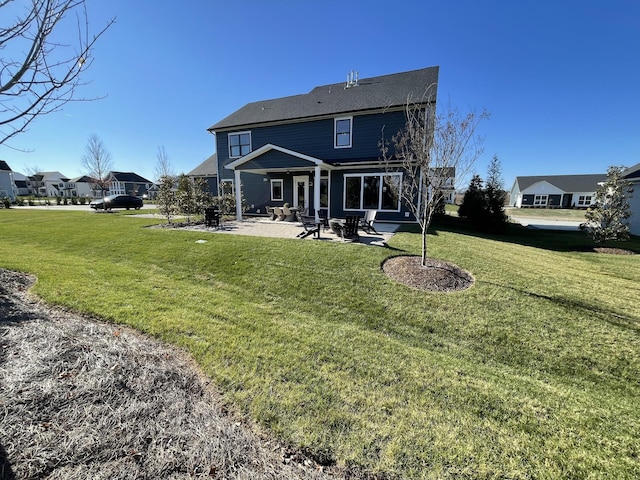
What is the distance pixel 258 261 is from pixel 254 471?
5.52 meters

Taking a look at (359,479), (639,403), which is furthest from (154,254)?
(639,403)

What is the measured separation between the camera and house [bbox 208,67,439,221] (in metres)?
14.2

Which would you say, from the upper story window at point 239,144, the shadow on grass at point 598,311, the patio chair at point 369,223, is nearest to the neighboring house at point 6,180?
the upper story window at point 239,144

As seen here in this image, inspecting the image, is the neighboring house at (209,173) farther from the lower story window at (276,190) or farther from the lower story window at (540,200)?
the lower story window at (540,200)

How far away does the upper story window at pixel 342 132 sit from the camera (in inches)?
603

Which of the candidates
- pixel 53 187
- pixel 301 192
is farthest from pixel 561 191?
pixel 53 187

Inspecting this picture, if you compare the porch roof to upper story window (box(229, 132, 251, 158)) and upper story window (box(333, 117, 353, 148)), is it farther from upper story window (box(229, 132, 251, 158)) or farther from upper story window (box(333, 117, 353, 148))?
upper story window (box(229, 132, 251, 158))

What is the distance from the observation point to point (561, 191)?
47406 millimetres

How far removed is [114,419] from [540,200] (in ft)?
208

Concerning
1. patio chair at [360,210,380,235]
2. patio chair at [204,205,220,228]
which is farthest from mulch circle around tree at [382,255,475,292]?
patio chair at [204,205,220,228]

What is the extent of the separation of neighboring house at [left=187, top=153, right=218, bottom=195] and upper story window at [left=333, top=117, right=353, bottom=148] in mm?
10692

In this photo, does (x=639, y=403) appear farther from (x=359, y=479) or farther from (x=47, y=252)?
(x=47, y=252)

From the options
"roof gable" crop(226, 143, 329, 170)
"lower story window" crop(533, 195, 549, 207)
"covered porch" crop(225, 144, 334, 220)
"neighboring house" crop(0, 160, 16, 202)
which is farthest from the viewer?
"lower story window" crop(533, 195, 549, 207)

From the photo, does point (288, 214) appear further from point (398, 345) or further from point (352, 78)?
point (398, 345)
